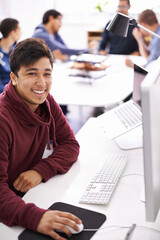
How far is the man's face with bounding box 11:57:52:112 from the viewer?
4.24 ft

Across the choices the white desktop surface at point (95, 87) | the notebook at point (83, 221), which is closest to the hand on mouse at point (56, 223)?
the notebook at point (83, 221)

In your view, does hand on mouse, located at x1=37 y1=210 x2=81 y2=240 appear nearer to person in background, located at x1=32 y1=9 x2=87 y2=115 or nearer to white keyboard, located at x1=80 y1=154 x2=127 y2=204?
white keyboard, located at x1=80 y1=154 x2=127 y2=204

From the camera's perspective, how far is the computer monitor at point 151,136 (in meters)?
0.71

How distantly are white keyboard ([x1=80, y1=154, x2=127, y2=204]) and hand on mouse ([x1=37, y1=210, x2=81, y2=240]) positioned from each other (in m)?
0.15

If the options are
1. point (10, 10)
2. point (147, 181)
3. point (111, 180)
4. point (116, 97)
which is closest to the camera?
point (147, 181)

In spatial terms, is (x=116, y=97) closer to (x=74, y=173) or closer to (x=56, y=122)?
(x=56, y=122)

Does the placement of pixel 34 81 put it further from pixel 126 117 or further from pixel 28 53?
pixel 126 117

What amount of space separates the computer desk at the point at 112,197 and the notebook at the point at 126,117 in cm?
7

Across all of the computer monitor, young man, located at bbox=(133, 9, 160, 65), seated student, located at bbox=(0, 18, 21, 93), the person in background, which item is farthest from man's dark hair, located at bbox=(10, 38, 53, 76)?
the person in background

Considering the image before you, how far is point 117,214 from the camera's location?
42.6 inches

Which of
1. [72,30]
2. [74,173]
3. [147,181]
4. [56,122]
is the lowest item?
[72,30]

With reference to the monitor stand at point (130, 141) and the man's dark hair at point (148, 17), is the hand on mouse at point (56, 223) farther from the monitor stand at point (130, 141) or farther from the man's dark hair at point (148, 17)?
the man's dark hair at point (148, 17)

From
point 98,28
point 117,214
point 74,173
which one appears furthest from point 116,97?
point 98,28

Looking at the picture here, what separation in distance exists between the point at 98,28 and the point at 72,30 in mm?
530
